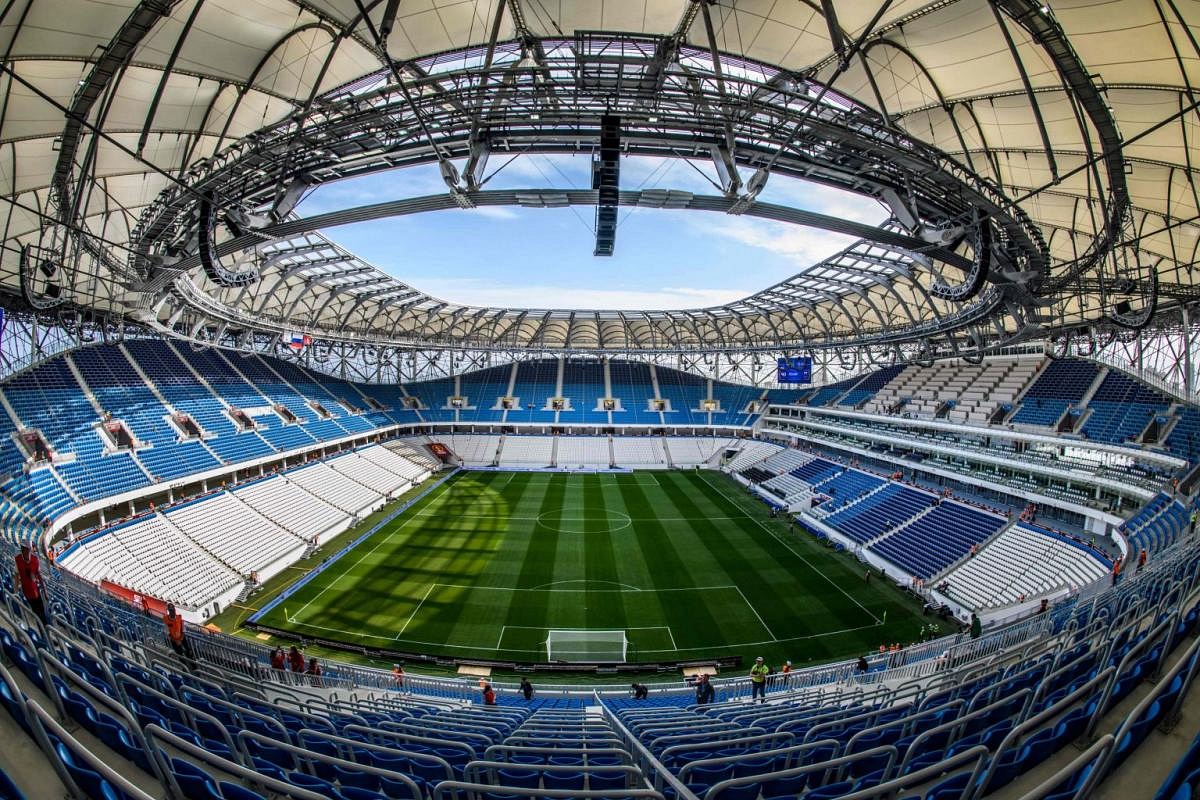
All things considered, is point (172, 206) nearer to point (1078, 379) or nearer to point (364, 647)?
point (364, 647)

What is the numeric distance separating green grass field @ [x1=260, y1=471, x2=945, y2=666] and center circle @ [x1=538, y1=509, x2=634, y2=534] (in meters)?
0.13

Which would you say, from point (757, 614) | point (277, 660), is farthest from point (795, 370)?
point (277, 660)

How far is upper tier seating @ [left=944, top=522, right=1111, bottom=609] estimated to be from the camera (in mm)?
17688

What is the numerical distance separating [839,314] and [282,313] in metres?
41.6

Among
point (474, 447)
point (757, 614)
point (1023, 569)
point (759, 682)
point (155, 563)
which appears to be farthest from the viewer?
point (474, 447)

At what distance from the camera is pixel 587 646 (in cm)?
1798

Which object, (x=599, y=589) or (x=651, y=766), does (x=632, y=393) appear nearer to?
(x=599, y=589)

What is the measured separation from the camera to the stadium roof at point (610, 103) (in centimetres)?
933

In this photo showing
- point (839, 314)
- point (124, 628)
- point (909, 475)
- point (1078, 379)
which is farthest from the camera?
point (839, 314)

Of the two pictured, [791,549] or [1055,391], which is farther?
[1055,391]

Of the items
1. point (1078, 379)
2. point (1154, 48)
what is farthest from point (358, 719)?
point (1078, 379)

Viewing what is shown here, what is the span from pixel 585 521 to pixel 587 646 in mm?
14220

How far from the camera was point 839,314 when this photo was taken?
41062mm

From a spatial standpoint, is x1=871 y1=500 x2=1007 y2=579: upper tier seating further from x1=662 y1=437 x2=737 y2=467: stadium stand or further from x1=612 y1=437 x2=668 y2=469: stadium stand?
x1=612 y1=437 x2=668 y2=469: stadium stand
